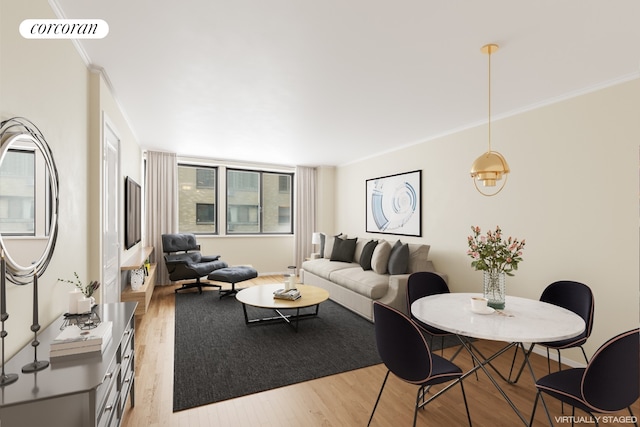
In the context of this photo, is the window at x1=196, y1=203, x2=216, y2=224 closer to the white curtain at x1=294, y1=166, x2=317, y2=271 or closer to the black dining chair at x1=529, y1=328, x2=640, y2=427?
the white curtain at x1=294, y1=166, x2=317, y2=271

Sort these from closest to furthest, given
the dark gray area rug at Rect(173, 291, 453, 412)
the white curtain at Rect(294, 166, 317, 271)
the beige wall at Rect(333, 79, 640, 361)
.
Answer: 1. the dark gray area rug at Rect(173, 291, 453, 412)
2. the beige wall at Rect(333, 79, 640, 361)
3. the white curtain at Rect(294, 166, 317, 271)

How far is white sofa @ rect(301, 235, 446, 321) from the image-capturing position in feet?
13.7

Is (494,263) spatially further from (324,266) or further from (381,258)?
(324,266)

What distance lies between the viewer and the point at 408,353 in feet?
6.14

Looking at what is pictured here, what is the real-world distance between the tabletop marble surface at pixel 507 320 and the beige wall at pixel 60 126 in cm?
226

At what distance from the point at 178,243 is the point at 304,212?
2.81 meters

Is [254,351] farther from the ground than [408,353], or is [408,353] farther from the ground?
[408,353]

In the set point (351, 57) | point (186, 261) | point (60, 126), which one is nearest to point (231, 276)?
point (186, 261)

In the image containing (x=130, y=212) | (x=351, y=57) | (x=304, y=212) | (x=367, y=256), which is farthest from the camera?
(x=304, y=212)

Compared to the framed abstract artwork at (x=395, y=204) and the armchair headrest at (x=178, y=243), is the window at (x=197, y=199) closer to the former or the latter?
the armchair headrest at (x=178, y=243)

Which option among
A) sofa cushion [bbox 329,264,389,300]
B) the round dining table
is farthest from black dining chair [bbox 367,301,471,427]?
sofa cushion [bbox 329,264,389,300]

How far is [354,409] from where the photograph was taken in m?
2.32

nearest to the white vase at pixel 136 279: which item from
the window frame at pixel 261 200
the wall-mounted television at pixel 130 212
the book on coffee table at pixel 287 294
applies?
the wall-mounted television at pixel 130 212

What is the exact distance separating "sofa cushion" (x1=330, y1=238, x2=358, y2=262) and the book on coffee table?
197 centimetres
